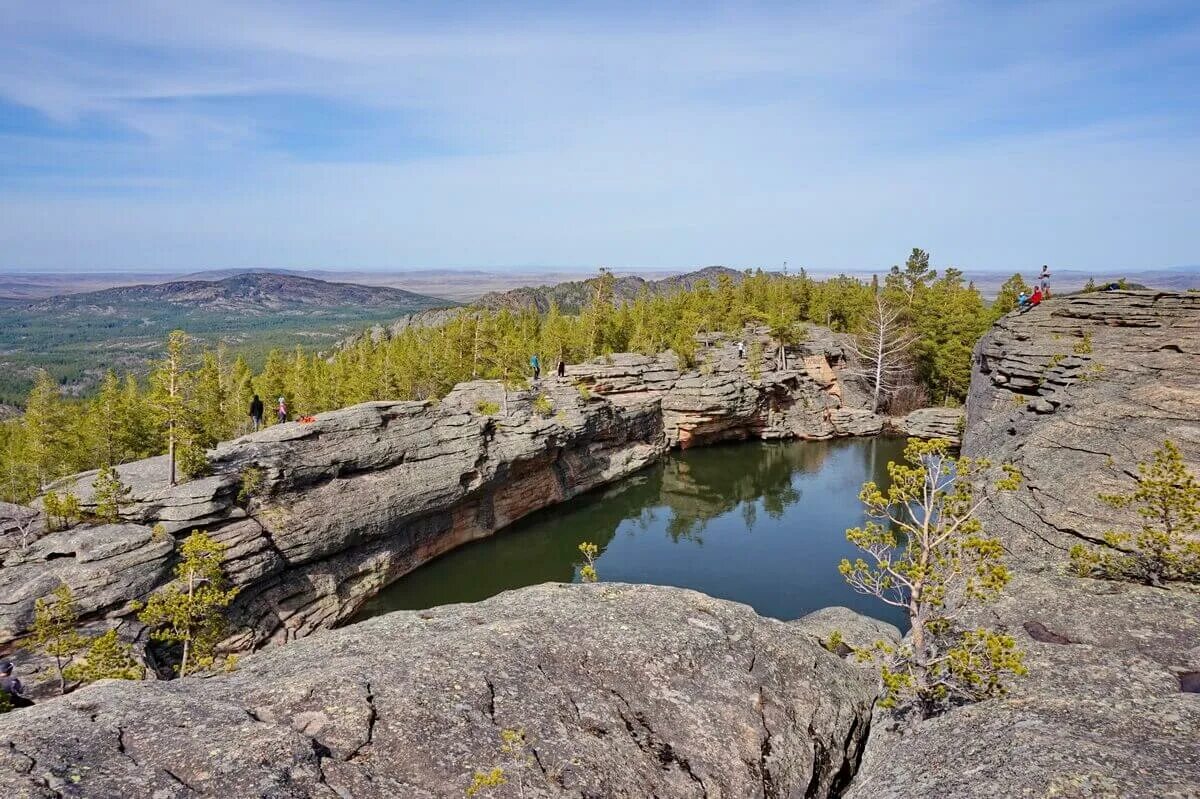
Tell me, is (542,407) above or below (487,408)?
below

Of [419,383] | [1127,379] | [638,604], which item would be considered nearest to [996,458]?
[1127,379]

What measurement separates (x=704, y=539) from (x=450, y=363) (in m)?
25.2

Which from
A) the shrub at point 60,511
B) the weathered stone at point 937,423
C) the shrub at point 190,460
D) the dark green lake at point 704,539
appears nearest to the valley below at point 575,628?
the dark green lake at point 704,539

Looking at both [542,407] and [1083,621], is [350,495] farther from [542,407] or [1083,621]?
[1083,621]

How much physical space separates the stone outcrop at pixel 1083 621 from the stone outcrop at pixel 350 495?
70.4 ft

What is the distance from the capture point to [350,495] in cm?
2847

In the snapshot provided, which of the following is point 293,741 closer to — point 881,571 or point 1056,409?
point 881,571

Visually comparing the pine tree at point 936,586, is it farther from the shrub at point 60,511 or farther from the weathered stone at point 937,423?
the weathered stone at point 937,423

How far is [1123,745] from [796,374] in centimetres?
4873

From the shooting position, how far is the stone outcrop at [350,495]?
66.1 feet

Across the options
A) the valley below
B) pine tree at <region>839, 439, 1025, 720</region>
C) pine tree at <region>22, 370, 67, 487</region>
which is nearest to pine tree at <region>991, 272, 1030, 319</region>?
the valley below

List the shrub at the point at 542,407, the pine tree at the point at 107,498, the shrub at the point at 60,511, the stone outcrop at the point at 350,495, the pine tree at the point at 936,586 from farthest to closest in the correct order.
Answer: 1. the shrub at the point at 542,407
2. the pine tree at the point at 107,498
3. the shrub at the point at 60,511
4. the stone outcrop at the point at 350,495
5. the pine tree at the point at 936,586

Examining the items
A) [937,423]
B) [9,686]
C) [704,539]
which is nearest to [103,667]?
[9,686]

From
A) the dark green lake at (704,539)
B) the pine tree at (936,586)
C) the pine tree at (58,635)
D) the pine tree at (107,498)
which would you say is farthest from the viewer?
the dark green lake at (704,539)
